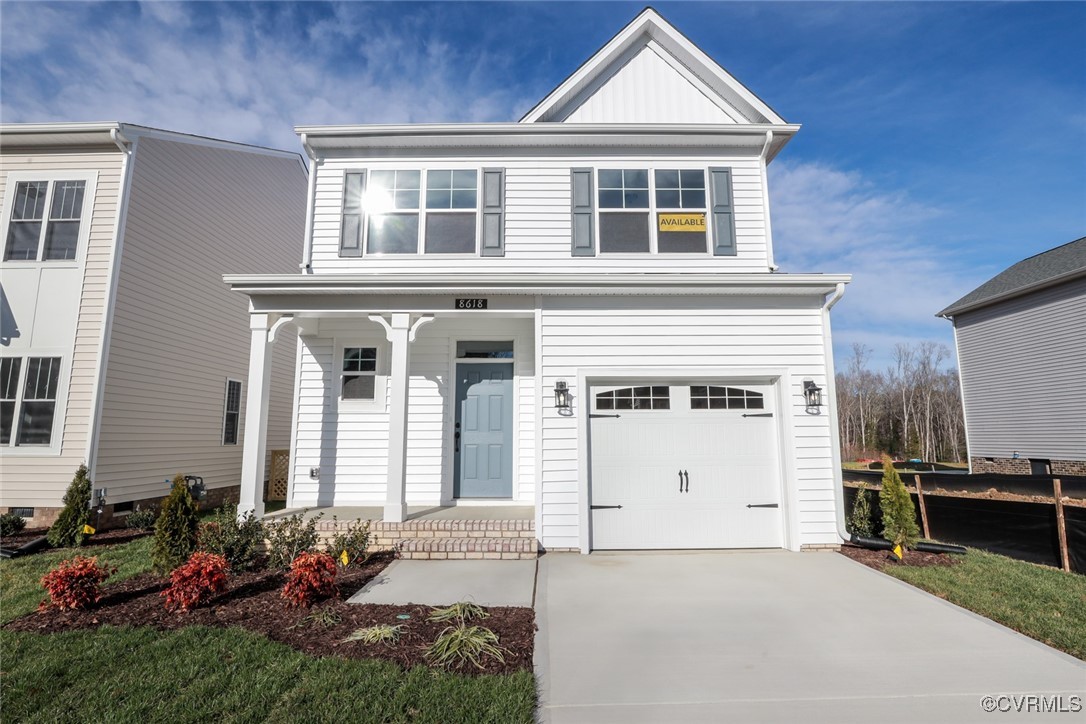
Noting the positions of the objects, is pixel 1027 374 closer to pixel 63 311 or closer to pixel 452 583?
pixel 452 583

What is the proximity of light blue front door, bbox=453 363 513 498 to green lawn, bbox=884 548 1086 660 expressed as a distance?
5.34 m

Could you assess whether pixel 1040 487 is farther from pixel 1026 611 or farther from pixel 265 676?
pixel 265 676

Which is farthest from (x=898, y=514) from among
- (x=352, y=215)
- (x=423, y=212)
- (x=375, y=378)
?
(x=352, y=215)

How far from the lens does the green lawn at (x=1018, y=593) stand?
4.35m

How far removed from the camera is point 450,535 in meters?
6.59

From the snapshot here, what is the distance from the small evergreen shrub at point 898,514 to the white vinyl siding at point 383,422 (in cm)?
492

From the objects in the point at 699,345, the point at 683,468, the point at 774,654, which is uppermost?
the point at 699,345

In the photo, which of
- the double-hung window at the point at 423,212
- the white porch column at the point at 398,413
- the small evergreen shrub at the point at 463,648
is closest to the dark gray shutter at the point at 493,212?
the double-hung window at the point at 423,212

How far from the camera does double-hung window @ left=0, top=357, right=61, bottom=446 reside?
8344 millimetres

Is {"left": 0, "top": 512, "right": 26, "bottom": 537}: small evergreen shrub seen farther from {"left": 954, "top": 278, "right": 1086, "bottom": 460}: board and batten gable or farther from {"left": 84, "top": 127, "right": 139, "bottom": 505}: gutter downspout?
{"left": 954, "top": 278, "right": 1086, "bottom": 460}: board and batten gable

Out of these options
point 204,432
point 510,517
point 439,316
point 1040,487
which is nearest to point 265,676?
point 510,517

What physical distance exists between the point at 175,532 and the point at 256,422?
179cm

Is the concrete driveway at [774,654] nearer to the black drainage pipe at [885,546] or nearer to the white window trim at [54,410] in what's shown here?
the black drainage pipe at [885,546]

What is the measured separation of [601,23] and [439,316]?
250 inches
